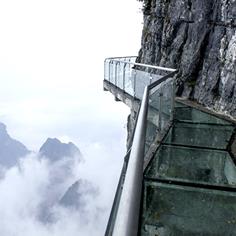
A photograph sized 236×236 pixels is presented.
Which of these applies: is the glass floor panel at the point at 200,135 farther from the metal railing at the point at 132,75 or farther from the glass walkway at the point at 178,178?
the metal railing at the point at 132,75

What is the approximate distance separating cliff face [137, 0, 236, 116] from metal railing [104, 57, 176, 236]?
62.3 inches

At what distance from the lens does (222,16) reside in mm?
9273

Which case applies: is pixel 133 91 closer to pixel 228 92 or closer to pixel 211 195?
pixel 228 92

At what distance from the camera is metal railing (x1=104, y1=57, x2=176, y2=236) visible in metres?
1.29

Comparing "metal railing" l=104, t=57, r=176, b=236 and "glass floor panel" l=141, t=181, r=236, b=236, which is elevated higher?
"metal railing" l=104, t=57, r=176, b=236

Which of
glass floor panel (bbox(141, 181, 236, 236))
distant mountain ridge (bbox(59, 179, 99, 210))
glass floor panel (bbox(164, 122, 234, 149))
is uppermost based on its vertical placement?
glass floor panel (bbox(164, 122, 234, 149))

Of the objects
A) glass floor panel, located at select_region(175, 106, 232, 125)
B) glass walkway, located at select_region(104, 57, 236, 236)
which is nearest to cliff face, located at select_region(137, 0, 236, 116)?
glass floor panel, located at select_region(175, 106, 232, 125)

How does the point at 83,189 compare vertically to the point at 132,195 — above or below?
below

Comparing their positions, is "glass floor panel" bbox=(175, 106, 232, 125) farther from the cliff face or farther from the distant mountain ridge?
the distant mountain ridge

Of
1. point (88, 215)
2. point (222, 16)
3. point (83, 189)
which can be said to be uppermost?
point (222, 16)

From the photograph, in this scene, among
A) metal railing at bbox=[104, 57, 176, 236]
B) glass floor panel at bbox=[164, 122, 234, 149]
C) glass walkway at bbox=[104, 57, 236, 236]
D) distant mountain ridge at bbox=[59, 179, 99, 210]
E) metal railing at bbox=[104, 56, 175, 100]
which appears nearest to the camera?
metal railing at bbox=[104, 57, 176, 236]

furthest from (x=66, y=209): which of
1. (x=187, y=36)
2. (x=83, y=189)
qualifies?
(x=187, y=36)

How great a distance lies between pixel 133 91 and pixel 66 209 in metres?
180

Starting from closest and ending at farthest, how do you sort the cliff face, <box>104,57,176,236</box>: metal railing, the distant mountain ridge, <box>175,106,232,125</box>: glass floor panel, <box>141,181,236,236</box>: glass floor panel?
<box>104,57,176,236</box>: metal railing
<box>141,181,236,236</box>: glass floor panel
<box>175,106,232,125</box>: glass floor panel
the cliff face
the distant mountain ridge
